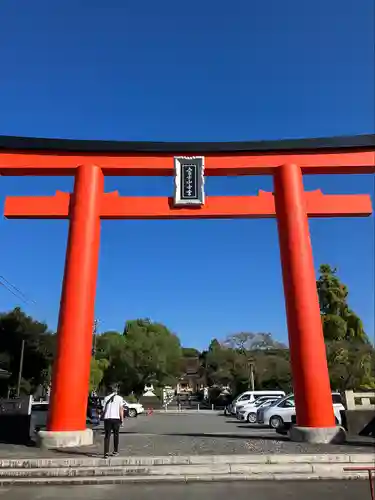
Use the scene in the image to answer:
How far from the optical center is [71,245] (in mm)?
11195

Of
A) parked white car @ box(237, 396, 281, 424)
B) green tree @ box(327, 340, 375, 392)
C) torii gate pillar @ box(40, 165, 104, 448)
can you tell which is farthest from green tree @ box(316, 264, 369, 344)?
torii gate pillar @ box(40, 165, 104, 448)

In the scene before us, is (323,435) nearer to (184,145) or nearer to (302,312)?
(302,312)

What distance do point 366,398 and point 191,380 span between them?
80115 millimetres

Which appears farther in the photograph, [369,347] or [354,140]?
[369,347]

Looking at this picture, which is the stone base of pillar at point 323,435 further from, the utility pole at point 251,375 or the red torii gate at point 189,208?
the utility pole at point 251,375

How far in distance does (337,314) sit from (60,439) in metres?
28.7

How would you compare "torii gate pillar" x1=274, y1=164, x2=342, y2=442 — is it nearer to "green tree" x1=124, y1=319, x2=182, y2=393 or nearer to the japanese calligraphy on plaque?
the japanese calligraphy on plaque

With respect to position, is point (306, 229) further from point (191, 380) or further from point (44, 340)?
point (191, 380)

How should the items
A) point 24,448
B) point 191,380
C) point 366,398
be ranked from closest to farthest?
point 24,448, point 366,398, point 191,380

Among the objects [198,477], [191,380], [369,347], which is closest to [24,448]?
[198,477]

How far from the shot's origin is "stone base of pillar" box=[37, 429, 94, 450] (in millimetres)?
9516

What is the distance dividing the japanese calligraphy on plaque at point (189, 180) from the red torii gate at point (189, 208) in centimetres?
21

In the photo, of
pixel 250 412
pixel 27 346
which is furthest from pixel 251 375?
pixel 27 346

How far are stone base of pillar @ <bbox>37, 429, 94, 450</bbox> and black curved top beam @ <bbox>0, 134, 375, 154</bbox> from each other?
286 inches
